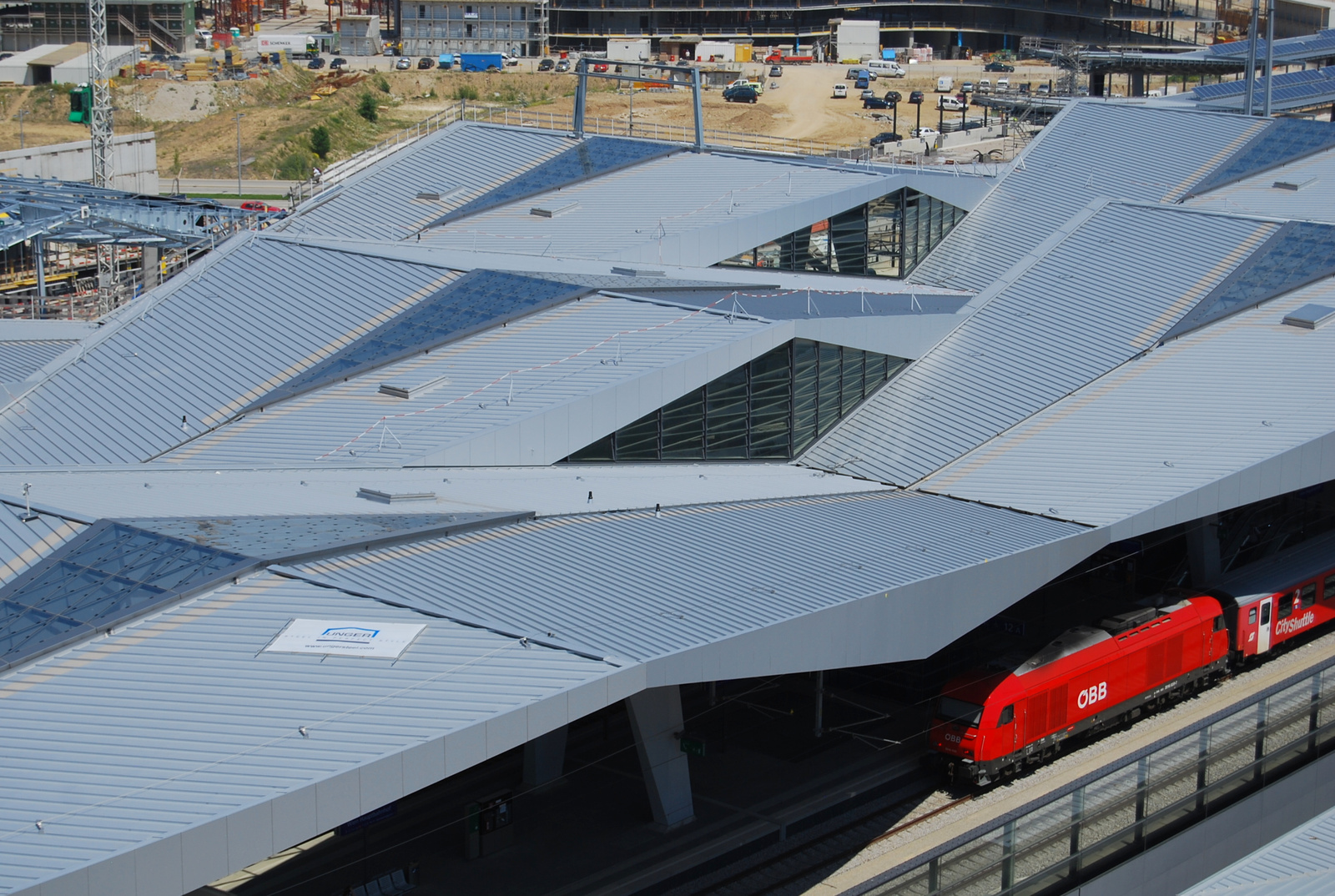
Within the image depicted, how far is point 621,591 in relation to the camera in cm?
2786

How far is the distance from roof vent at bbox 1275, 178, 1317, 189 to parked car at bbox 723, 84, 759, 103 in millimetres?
79749

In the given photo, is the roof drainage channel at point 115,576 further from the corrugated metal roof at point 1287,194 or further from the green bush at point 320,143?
the green bush at point 320,143

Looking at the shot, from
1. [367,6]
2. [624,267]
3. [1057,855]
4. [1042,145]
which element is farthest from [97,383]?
[367,6]

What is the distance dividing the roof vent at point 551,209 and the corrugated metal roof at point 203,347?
31.2 ft

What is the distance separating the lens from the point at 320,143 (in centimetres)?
11819

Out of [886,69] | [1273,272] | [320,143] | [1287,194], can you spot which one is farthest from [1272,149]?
[886,69]

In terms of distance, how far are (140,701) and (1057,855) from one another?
51.6 ft

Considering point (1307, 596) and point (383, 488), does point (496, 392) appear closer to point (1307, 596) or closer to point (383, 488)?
point (383, 488)

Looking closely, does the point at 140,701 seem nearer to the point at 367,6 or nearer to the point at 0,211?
the point at 0,211

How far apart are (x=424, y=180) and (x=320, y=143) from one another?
62459 millimetres

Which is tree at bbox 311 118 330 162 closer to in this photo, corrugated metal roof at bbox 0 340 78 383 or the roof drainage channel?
corrugated metal roof at bbox 0 340 78 383

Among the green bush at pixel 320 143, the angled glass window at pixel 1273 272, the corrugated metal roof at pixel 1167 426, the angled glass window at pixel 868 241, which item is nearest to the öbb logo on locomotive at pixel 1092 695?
the corrugated metal roof at pixel 1167 426

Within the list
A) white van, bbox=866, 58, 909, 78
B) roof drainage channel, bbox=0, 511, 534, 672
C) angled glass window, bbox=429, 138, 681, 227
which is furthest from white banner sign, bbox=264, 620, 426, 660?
white van, bbox=866, 58, 909, 78

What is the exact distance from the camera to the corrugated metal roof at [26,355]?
44.8 meters
